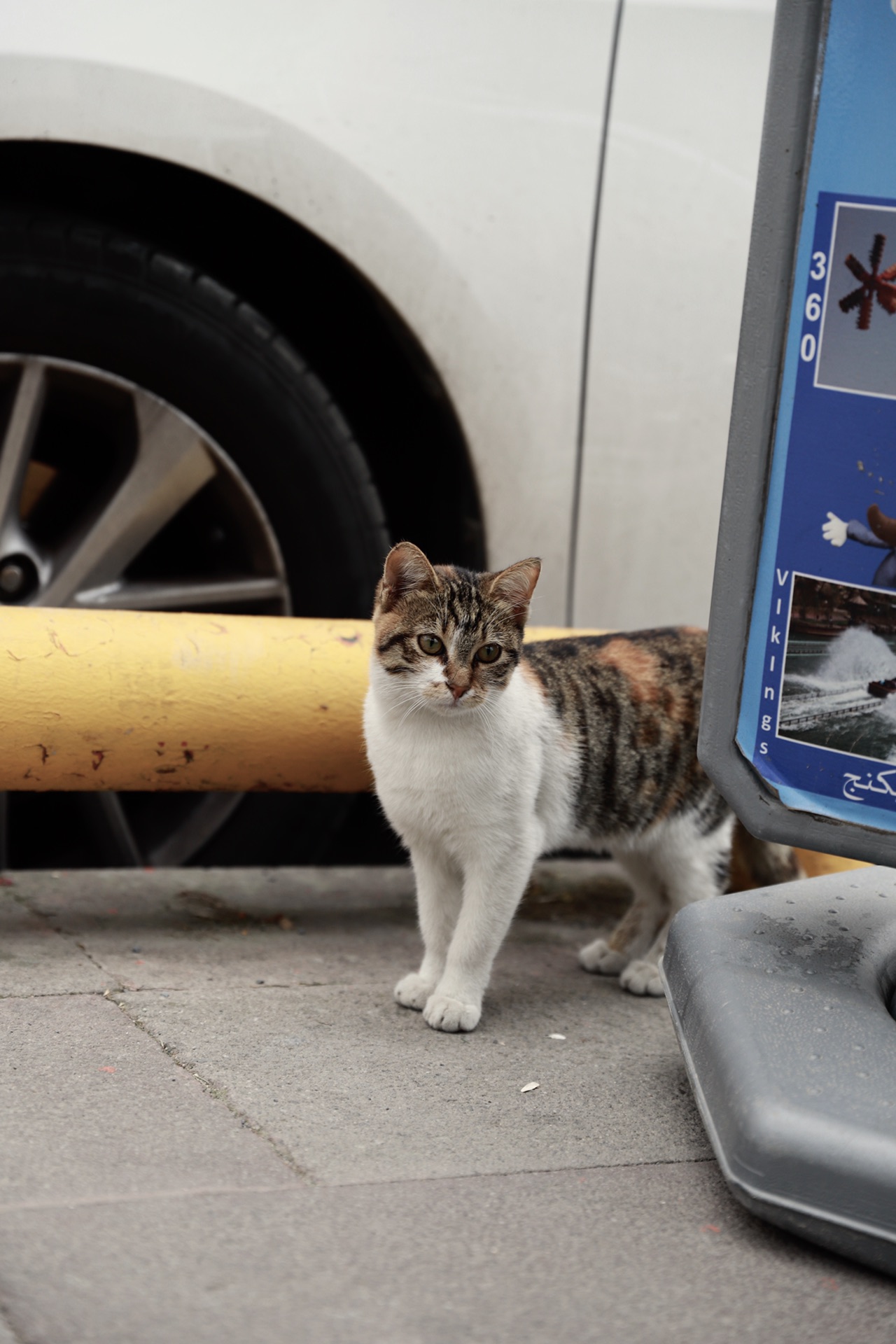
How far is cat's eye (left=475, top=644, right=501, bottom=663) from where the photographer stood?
2.55 meters

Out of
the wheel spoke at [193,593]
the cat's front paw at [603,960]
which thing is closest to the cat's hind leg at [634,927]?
the cat's front paw at [603,960]

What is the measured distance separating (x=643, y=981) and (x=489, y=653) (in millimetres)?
820

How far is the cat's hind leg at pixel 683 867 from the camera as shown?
293 centimetres

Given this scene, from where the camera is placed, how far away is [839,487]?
6.89ft

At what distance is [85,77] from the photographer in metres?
2.77

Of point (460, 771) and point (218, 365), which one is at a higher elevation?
point (218, 365)

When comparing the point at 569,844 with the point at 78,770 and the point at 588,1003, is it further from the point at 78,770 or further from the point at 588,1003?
the point at 78,770

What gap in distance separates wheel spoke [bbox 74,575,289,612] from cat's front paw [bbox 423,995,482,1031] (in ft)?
3.64

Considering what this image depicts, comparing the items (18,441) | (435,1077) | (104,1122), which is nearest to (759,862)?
(435,1077)

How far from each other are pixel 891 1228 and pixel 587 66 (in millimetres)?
2493

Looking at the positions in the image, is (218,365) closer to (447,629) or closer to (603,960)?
(447,629)

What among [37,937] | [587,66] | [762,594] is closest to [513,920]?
[37,937]

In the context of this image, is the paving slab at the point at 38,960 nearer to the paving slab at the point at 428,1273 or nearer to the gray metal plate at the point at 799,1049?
the paving slab at the point at 428,1273

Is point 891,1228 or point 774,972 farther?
point 774,972
